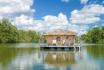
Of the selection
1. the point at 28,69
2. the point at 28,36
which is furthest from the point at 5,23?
the point at 28,69

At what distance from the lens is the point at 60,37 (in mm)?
54500

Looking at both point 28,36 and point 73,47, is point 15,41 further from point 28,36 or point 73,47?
point 73,47

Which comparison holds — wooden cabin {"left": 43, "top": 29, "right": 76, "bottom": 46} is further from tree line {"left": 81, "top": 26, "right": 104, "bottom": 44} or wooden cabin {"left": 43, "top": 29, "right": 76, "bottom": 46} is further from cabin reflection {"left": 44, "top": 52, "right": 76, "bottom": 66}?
tree line {"left": 81, "top": 26, "right": 104, "bottom": 44}

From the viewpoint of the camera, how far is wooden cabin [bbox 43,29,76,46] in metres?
54.2

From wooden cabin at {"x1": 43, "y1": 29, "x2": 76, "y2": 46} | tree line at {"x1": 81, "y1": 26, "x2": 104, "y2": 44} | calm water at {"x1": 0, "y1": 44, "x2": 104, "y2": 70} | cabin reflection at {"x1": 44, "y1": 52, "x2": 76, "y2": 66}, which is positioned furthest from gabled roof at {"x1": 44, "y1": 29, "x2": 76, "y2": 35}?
tree line at {"x1": 81, "y1": 26, "x2": 104, "y2": 44}

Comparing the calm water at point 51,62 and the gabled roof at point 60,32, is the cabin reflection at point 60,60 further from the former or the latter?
the gabled roof at point 60,32

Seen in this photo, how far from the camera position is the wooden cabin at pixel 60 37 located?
54213 mm

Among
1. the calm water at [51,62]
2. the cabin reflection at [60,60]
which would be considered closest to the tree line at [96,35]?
the calm water at [51,62]

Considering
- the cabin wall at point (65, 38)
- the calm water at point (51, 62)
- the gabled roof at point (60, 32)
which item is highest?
the gabled roof at point (60, 32)

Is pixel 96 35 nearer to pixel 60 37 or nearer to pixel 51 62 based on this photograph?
pixel 60 37

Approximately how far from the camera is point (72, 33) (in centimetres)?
5409

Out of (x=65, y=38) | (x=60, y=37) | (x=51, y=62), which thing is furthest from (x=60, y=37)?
Answer: (x=51, y=62)

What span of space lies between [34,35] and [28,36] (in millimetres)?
5572

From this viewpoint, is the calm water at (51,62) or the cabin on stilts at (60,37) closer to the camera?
the calm water at (51,62)
